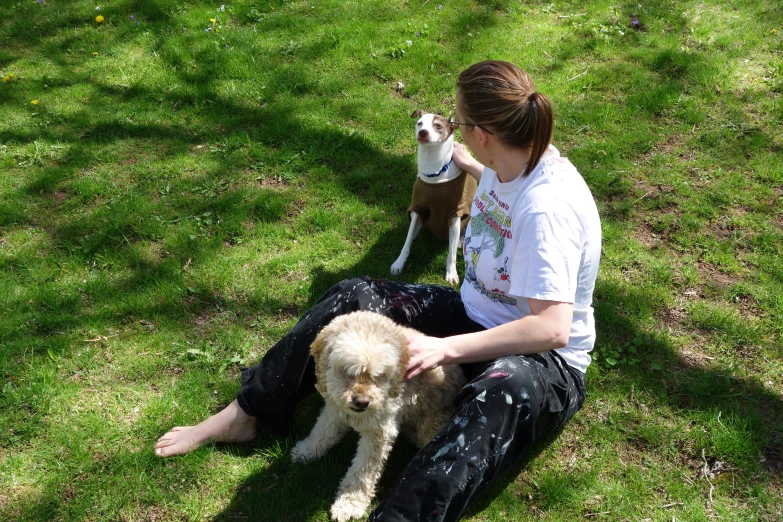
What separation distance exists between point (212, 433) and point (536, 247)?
1.78m

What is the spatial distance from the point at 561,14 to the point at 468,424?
5767mm

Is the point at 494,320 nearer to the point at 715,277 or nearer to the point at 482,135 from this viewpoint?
the point at 482,135

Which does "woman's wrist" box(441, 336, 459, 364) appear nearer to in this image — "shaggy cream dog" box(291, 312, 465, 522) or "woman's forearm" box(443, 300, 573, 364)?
"woman's forearm" box(443, 300, 573, 364)

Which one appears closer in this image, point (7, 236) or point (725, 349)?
point (725, 349)

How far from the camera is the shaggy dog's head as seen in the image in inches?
86.7

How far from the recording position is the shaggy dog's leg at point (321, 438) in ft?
8.84

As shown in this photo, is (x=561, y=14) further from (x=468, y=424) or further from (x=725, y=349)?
(x=468, y=424)

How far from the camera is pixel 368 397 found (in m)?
2.20

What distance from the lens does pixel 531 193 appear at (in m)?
2.26

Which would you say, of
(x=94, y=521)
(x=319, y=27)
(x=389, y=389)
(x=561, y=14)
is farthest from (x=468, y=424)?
(x=561, y=14)

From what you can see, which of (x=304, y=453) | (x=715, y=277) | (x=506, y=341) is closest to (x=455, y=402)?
(x=506, y=341)

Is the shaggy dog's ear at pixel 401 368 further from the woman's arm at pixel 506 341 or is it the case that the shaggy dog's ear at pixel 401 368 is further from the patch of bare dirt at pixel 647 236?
the patch of bare dirt at pixel 647 236

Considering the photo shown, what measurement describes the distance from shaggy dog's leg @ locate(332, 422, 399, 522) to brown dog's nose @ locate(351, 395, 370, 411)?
1.16ft

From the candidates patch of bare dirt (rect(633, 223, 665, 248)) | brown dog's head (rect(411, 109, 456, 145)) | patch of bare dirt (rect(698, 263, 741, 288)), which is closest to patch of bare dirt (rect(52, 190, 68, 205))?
brown dog's head (rect(411, 109, 456, 145))
